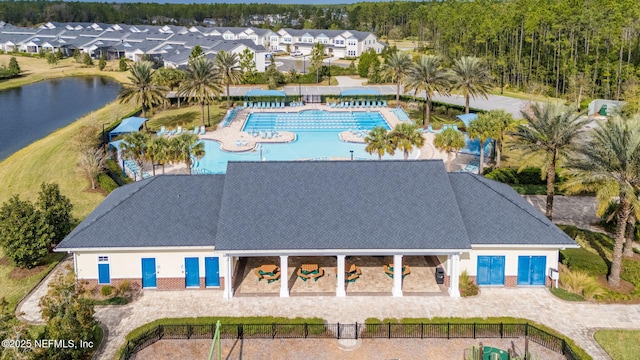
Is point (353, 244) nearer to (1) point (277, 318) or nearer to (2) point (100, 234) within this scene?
(1) point (277, 318)

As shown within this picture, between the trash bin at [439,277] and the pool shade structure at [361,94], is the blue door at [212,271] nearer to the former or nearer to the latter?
the trash bin at [439,277]

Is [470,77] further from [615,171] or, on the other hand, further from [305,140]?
[615,171]

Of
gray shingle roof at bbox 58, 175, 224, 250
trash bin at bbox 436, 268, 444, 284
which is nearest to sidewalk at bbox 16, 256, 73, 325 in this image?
gray shingle roof at bbox 58, 175, 224, 250

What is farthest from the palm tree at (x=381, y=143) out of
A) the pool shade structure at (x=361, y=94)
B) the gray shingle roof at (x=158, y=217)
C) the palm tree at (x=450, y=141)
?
the pool shade structure at (x=361, y=94)

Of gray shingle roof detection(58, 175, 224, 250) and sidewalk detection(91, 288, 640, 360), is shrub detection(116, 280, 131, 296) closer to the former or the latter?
sidewalk detection(91, 288, 640, 360)

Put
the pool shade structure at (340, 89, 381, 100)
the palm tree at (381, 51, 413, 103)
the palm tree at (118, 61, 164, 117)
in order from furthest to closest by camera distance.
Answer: the pool shade structure at (340, 89, 381, 100) < the palm tree at (381, 51, 413, 103) < the palm tree at (118, 61, 164, 117)

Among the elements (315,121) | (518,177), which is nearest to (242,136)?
(315,121)
